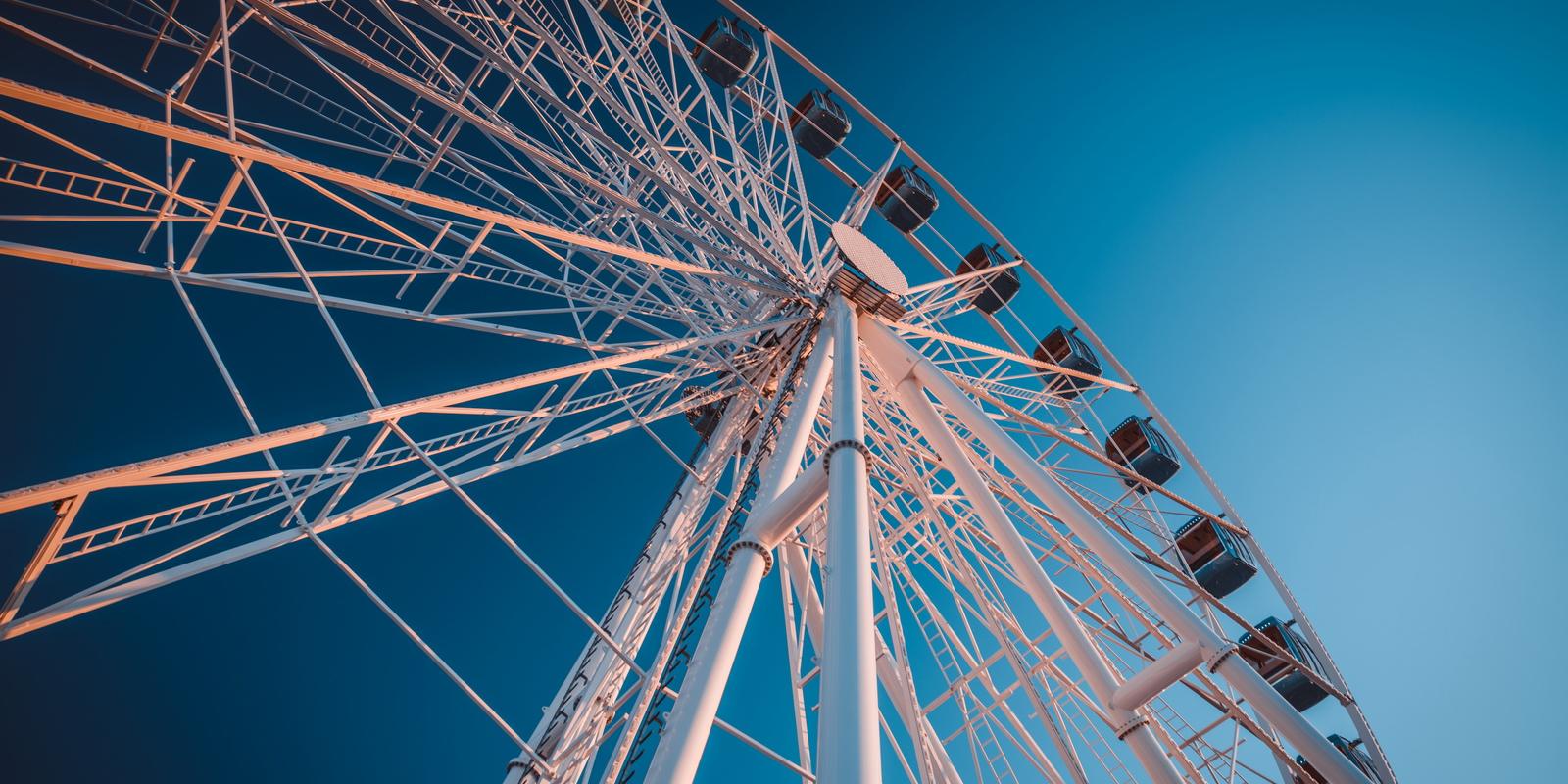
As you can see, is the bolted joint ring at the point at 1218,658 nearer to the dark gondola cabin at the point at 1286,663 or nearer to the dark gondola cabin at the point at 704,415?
the dark gondola cabin at the point at 1286,663

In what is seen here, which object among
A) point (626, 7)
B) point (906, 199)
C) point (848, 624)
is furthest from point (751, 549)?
point (906, 199)

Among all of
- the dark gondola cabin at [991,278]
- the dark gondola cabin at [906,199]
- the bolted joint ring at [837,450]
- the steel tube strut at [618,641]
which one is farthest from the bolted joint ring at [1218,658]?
the dark gondola cabin at [906,199]

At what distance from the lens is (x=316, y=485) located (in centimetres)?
591

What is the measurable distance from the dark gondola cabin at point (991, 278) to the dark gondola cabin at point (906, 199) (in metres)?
1.25

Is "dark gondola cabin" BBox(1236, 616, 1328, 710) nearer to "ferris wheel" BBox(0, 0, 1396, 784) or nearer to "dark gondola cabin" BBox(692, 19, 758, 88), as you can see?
"ferris wheel" BBox(0, 0, 1396, 784)

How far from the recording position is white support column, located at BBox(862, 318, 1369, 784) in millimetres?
5730

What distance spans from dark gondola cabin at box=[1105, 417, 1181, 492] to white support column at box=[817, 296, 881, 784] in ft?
34.9

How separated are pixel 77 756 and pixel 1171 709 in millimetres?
15658

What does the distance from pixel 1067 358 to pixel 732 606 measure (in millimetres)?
12080

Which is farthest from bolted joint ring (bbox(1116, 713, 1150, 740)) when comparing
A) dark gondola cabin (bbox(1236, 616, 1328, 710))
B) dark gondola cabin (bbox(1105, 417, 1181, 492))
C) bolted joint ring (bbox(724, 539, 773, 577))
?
dark gondola cabin (bbox(1105, 417, 1181, 492))

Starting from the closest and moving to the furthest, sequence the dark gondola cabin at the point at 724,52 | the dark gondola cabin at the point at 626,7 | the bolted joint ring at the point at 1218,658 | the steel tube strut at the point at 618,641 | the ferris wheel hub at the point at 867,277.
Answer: the bolted joint ring at the point at 1218,658
the steel tube strut at the point at 618,641
the ferris wheel hub at the point at 867,277
the dark gondola cabin at the point at 626,7
the dark gondola cabin at the point at 724,52

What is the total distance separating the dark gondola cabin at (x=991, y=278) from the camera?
15.7 meters

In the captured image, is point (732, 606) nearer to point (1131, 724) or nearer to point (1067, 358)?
point (1131, 724)

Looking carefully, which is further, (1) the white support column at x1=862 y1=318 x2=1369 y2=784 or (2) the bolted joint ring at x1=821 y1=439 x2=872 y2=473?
(1) the white support column at x1=862 y1=318 x2=1369 y2=784
